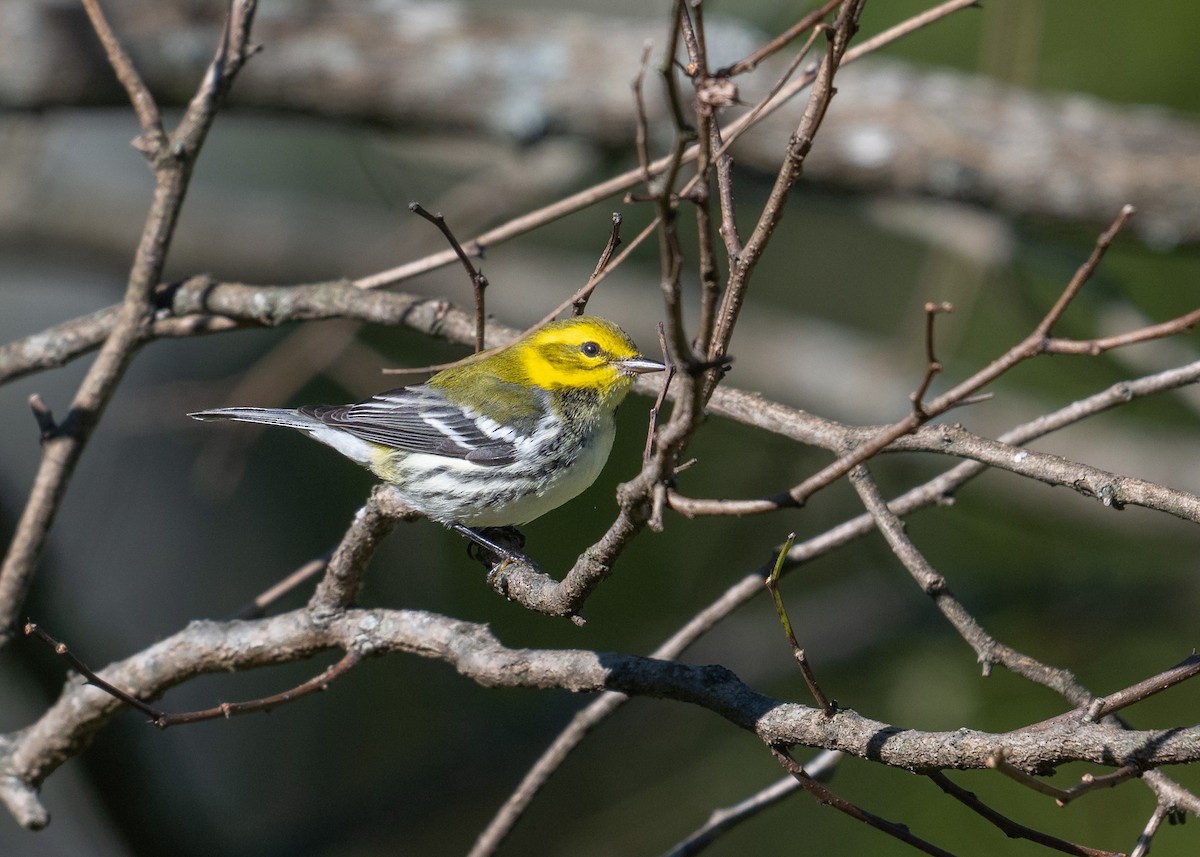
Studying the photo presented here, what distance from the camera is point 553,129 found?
157 inches

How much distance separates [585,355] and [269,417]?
0.82m

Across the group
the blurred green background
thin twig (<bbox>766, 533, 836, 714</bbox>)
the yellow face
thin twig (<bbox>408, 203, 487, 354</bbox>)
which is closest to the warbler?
the yellow face

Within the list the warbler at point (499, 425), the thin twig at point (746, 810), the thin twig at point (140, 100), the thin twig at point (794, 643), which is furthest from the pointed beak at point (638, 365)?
the thin twig at point (140, 100)

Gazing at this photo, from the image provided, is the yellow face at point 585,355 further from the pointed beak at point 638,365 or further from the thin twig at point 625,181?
the thin twig at point 625,181

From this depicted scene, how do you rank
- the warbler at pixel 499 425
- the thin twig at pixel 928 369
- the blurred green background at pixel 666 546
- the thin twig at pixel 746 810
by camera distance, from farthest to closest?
the blurred green background at pixel 666 546, the warbler at pixel 499 425, the thin twig at pixel 746 810, the thin twig at pixel 928 369

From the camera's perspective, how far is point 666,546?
5875mm

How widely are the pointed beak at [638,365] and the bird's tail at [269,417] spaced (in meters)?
0.83

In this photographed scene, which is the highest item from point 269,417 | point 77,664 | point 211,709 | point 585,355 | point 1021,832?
point 269,417

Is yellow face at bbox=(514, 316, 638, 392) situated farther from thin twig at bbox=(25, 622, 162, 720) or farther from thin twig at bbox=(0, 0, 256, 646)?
thin twig at bbox=(25, 622, 162, 720)

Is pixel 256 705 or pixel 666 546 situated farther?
pixel 666 546

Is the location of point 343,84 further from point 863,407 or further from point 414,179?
point 414,179

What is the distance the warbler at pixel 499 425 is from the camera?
8.38ft

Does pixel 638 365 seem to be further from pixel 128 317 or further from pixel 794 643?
pixel 794 643

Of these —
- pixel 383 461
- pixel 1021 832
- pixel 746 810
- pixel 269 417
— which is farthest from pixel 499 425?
pixel 1021 832
